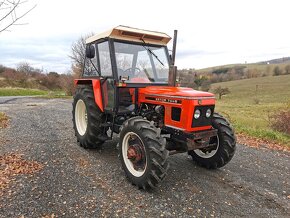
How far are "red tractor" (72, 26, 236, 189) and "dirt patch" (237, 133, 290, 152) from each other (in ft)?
9.65

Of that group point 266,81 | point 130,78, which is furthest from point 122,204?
point 266,81

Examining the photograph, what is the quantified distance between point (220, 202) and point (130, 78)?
2693 mm

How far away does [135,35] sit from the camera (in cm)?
523

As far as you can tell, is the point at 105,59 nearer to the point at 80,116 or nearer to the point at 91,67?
the point at 91,67

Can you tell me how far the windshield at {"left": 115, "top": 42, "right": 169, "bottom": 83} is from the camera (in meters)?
5.25

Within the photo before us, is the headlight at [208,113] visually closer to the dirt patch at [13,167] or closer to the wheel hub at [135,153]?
the wheel hub at [135,153]

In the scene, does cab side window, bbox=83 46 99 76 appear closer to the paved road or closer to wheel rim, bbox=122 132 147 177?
the paved road

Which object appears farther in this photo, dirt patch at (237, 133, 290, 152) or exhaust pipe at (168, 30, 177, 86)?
dirt patch at (237, 133, 290, 152)

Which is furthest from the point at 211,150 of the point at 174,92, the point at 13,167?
the point at 13,167

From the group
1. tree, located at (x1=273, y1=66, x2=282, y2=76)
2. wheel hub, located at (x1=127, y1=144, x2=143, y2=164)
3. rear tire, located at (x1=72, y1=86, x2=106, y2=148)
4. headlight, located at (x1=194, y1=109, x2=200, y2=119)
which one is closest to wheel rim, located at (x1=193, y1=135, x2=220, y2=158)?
headlight, located at (x1=194, y1=109, x2=200, y2=119)

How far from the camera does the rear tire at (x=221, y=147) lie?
4.73 m

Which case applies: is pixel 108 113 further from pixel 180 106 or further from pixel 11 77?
pixel 11 77

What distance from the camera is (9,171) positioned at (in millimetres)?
4633

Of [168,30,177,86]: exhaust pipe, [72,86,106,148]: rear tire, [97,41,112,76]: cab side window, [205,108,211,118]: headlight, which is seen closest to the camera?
[205,108,211,118]: headlight
